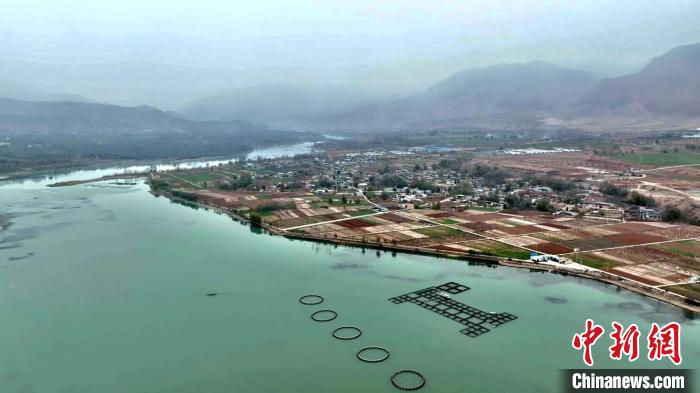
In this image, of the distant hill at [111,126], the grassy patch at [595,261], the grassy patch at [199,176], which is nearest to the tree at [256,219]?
the grassy patch at [595,261]

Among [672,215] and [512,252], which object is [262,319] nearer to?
[512,252]

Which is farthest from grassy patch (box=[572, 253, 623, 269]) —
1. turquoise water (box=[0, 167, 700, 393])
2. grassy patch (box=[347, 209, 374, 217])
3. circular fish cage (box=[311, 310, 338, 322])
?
grassy patch (box=[347, 209, 374, 217])

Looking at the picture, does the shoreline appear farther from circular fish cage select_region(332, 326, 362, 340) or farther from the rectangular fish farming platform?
circular fish cage select_region(332, 326, 362, 340)

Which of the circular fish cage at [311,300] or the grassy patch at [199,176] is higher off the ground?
the grassy patch at [199,176]

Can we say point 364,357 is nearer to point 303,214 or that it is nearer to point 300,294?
point 300,294

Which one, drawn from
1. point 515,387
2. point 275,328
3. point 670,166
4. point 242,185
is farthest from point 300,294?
point 670,166

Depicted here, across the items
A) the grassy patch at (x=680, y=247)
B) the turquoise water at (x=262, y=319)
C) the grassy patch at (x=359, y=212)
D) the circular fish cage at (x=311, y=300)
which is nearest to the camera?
the turquoise water at (x=262, y=319)

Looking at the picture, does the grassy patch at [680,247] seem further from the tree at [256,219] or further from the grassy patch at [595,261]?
the tree at [256,219]
